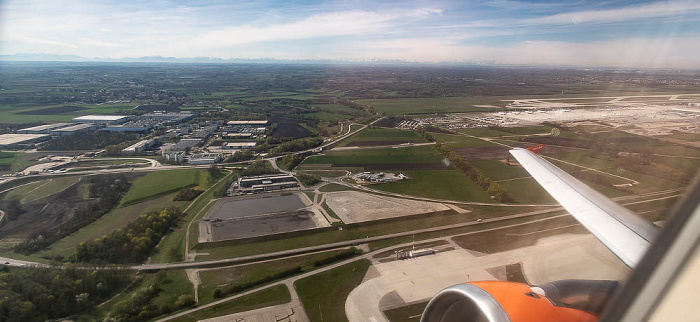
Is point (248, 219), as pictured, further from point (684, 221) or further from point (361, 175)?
point (684, 221)

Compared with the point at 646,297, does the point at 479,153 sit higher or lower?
lower

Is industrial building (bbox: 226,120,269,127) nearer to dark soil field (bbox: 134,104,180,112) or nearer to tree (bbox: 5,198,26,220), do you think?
dark soil field (bbox: 134,104,180,112)

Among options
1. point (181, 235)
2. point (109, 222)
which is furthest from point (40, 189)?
point (181, 235)

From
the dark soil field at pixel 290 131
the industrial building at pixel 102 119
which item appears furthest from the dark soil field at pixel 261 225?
the industrial building at pixel 102 119

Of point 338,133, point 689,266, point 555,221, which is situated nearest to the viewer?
point 689,266

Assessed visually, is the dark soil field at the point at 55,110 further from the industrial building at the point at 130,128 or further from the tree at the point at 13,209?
the tree at the point at 13,209

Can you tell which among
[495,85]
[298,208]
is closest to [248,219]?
[298,208]
